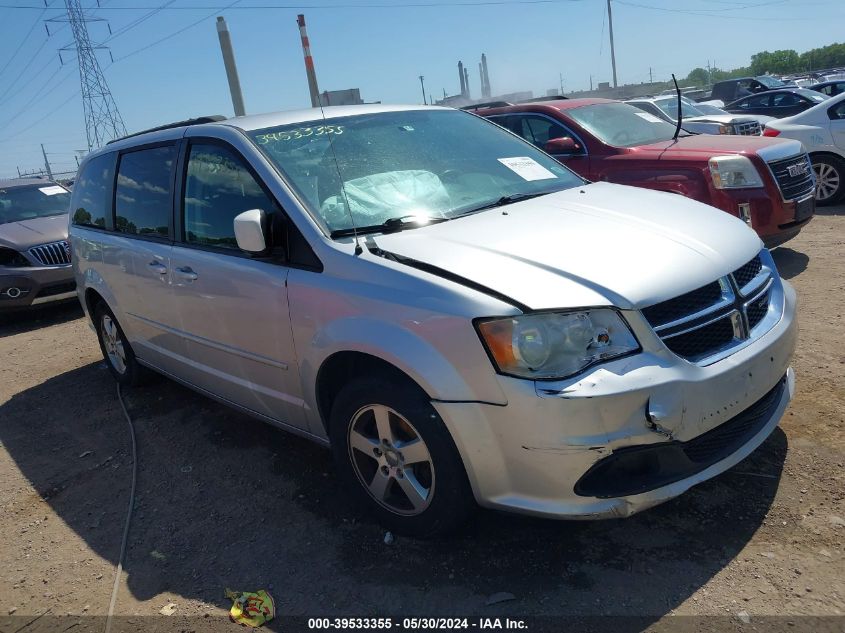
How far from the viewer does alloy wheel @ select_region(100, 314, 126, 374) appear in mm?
5148

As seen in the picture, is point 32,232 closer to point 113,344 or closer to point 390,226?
point 113,344

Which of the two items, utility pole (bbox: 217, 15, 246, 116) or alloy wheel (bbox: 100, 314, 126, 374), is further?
utility pole (bbox: 217, 15, 246, 116)

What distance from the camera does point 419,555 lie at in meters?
2.81

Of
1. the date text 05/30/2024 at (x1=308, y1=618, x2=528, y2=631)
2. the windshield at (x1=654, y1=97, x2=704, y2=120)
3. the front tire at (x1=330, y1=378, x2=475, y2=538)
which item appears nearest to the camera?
the date text 05/30/2024 at (x1=308, y1=618, x2=528, y2=631)

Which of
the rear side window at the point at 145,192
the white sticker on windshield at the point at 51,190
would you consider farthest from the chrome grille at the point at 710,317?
the white sticker on windshield at the point at 51,190

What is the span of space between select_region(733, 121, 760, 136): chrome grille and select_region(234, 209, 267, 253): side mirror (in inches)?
395

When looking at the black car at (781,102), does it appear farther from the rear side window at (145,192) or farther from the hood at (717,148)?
the rear side window at (145,192)

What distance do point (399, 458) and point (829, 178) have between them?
8805 mm

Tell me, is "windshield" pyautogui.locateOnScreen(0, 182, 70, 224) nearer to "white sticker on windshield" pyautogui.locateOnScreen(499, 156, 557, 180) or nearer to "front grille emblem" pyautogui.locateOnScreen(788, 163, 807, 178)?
"white sticker on windshield" pyautogui.locateOnScreen(499, 156, 557, 180)

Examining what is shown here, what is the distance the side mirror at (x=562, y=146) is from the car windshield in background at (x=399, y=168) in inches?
109

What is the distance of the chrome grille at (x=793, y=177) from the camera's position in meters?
6.07

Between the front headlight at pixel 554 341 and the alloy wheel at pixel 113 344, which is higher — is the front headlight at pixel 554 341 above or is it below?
above

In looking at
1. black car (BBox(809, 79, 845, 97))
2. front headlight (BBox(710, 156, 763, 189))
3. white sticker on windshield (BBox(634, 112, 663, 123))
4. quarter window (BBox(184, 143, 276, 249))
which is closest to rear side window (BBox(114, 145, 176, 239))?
quarter window (BBox(184, 143, 276, 249))

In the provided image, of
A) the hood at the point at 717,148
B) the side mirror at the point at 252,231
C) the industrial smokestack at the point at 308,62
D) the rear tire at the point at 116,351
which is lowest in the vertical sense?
the rear tire at the point at 116,351
